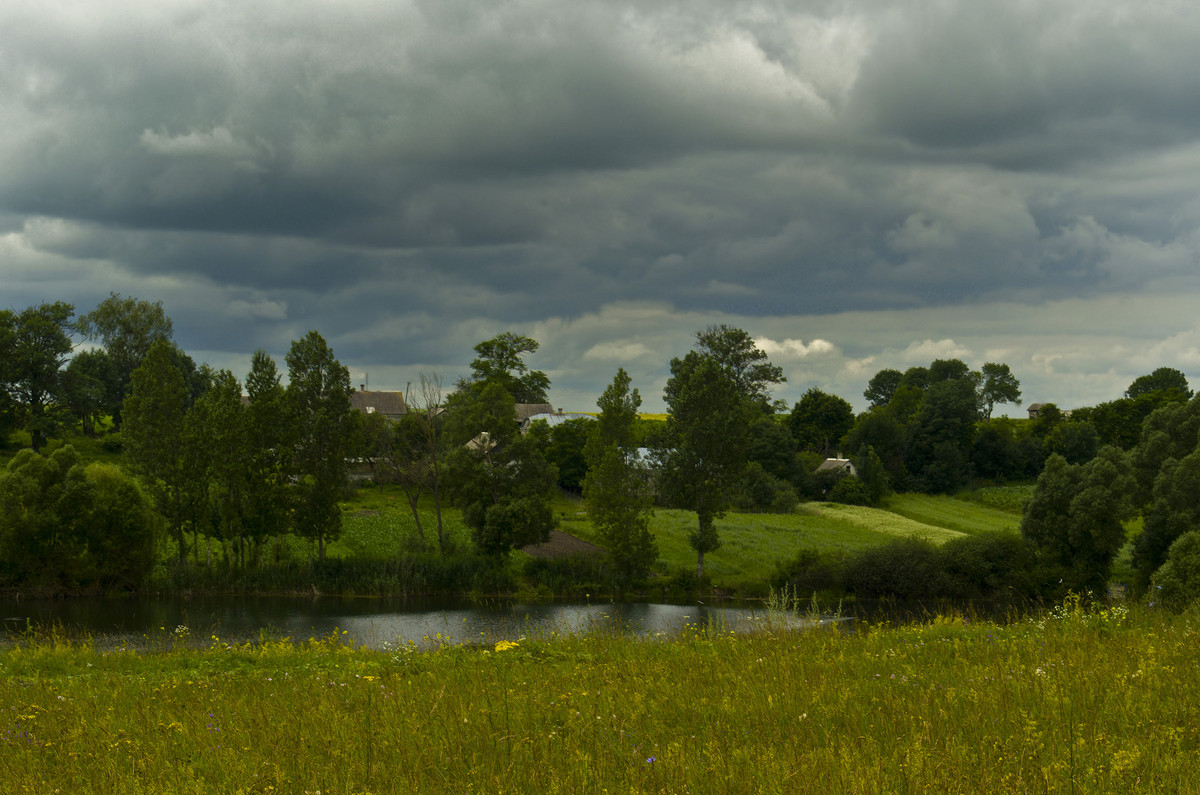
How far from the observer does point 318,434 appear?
52250mm

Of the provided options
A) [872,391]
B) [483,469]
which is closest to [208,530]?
[483,469]

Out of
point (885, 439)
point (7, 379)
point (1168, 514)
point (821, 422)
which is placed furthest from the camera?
point (821, 422)

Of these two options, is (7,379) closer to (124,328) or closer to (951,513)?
(124,328)

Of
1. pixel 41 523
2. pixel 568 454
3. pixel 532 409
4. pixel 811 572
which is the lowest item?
pixel 811 572

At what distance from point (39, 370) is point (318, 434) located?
142 feet

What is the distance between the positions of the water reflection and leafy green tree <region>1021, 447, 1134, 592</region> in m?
17.4

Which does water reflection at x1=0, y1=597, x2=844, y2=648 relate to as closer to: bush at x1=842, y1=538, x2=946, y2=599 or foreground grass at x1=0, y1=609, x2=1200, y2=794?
bush at x1=842, y1=538, x2=946, y2=599

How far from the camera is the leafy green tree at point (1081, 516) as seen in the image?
155 ft

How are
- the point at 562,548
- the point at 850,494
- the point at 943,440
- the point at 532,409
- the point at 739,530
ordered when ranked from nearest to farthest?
the point at 562,548, the point at 739,530, the point at 850,494, the point at 943,440, the point at 532,409

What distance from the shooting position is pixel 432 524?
61500 mm

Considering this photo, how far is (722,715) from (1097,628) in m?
6.12

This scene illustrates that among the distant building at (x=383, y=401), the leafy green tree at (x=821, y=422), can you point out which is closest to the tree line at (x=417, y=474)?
the leafy green tree at (x=821, y=422)

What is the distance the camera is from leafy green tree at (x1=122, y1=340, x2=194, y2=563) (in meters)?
50.8

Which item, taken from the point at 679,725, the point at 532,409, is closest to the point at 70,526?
the point at 679,725
